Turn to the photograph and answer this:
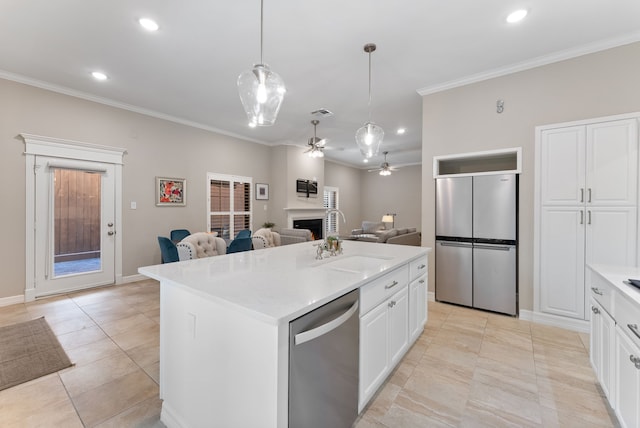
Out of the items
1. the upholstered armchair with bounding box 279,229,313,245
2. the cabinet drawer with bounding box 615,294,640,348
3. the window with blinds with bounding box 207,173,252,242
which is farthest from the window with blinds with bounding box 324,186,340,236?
the cabinet drawer with bounding box 615,294,640,348

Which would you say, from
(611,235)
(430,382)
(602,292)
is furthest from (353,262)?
(611,235)

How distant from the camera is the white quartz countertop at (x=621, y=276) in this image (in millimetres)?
1376

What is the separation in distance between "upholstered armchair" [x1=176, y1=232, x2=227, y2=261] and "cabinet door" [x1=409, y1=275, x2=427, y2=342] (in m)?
2.86

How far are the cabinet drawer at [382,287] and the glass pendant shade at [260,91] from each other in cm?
150

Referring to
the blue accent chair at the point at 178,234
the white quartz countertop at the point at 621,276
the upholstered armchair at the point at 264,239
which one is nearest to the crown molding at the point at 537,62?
the white quartz countertop at the point at 621,276

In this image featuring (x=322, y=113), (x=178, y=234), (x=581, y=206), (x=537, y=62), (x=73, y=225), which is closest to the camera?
(x=581, y=206)

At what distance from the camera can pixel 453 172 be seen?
4.17 metres

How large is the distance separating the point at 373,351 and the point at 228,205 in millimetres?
5239

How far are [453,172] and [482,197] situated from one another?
0.86m

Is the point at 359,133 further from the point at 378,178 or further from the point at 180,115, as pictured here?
the point at 378,178

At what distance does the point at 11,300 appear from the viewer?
3650 mm

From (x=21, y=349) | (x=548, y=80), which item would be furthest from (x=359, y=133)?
(x=21, y=349)

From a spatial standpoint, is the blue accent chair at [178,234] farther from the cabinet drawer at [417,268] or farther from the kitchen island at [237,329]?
the cabinet drawer at [417,268]

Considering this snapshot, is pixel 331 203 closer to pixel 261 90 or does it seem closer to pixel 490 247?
pixel 490 247
